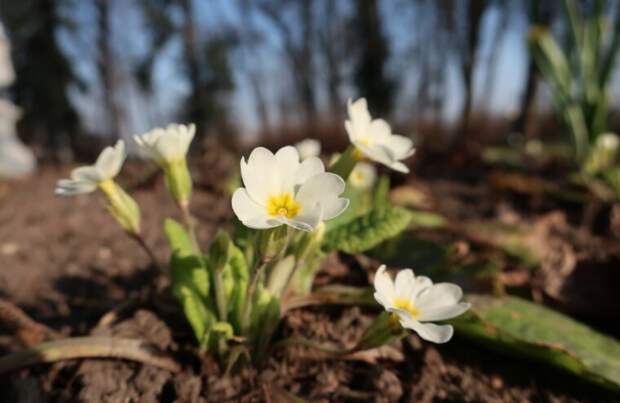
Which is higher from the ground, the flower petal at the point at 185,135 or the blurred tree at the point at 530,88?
the flower petal at the point at 185,135

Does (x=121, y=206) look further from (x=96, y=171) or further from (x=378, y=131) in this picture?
(x=378, y=131)

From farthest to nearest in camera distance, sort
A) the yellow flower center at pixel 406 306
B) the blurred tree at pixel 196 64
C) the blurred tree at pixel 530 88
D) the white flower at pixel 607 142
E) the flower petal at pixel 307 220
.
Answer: the blurred tree at pixel 196 64 < the blurred tree at pixel 530 88 < the white flower at pixel 607 142 < the yellow flower center at pixel 406 306 < the flower petal at pixel 307 220

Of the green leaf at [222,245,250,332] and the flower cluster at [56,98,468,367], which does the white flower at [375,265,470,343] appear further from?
the green leaf at [222,245,250,332]

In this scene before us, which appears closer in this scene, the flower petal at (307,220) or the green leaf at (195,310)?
the flower petal at (307,220)

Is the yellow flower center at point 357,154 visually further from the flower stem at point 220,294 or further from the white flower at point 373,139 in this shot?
the flower stem at point 220,294

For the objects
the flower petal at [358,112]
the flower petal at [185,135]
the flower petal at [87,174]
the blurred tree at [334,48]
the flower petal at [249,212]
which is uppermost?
the flower petal at [358,112]

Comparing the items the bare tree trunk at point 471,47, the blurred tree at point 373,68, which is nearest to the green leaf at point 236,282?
the bare tree trunk at point 471,47
